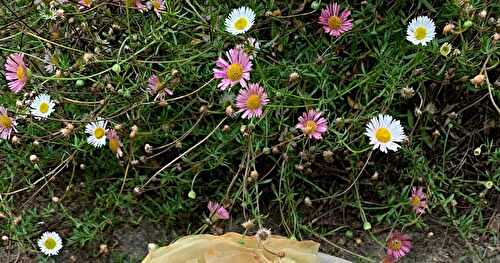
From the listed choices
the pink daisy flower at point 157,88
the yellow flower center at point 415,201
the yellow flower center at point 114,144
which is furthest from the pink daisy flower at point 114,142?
the yellow flower center at point 415,201

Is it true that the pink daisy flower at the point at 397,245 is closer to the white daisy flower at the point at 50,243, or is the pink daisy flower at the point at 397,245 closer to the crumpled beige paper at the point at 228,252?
the crumpled beige paper at the point at 228,252

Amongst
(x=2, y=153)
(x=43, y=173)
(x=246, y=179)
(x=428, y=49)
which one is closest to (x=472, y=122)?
(x=428, y=49)

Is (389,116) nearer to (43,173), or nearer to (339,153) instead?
(339,153)

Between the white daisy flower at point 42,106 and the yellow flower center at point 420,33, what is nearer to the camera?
the yellow flower center at point 420,33

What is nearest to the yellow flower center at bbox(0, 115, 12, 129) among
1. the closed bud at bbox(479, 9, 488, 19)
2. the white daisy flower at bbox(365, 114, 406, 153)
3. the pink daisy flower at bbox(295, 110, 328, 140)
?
the pink daisy flower at bbox(295, 110, 328, 140)

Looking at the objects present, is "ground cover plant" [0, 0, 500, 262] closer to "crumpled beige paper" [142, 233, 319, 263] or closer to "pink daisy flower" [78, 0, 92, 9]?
"pink daisy flower" [78, 0, 92, 9]
